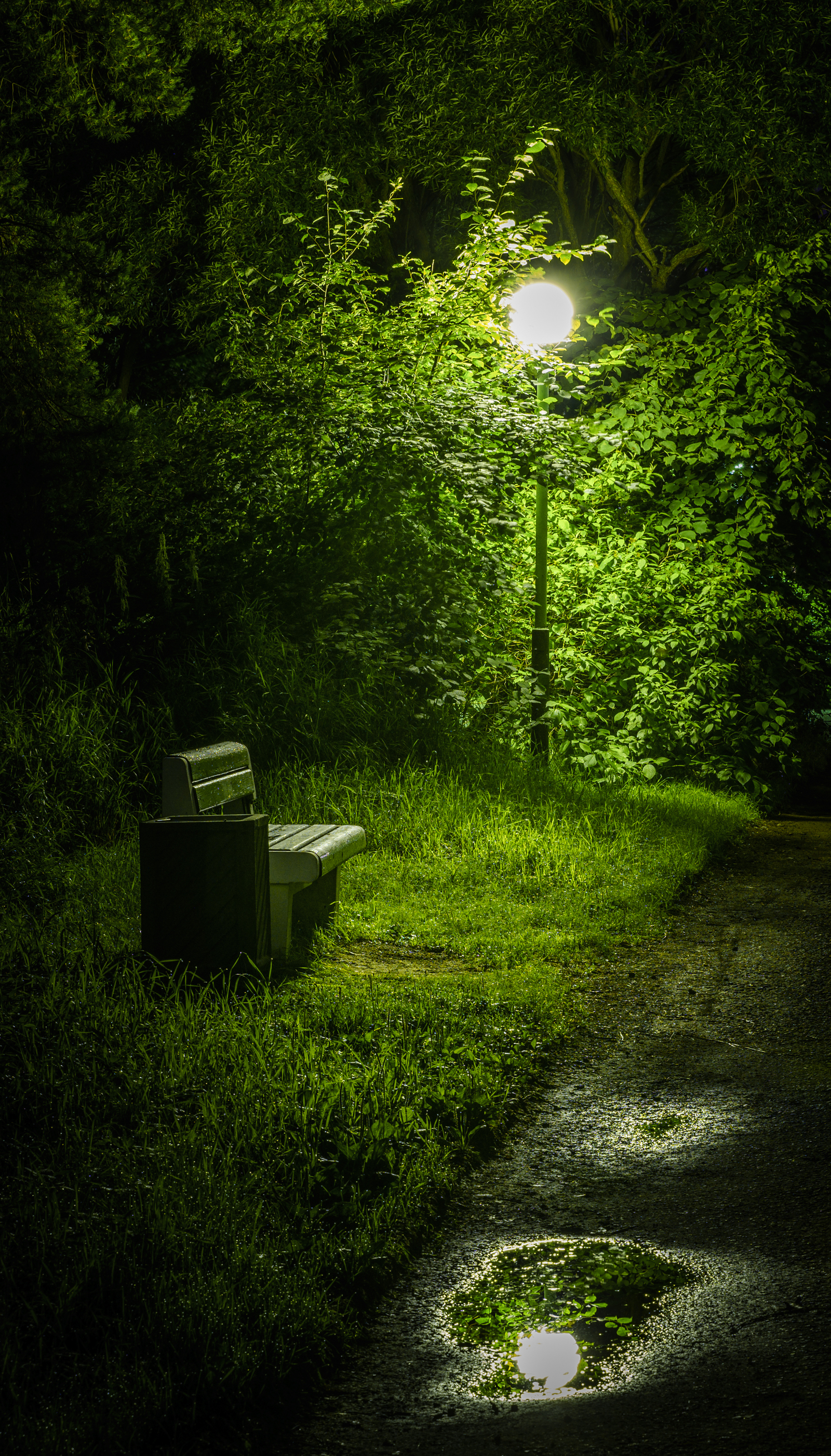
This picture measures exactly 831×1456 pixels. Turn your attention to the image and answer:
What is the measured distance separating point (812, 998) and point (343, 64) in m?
12.7

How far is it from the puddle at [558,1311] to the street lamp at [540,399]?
23.9 feet

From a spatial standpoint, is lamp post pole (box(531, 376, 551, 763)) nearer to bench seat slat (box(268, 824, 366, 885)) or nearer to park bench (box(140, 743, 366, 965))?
bench seat slat (box(268, 824, 366, 885))

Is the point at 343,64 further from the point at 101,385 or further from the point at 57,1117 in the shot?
the point at 57,1117

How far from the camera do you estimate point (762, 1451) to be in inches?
99.7

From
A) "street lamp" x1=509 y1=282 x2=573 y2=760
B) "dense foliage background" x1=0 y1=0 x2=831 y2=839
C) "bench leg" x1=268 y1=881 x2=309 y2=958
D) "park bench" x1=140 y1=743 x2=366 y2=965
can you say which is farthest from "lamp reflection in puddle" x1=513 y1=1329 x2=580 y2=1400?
"street lamp" x1=509 y1=282 x2=573 y2=760

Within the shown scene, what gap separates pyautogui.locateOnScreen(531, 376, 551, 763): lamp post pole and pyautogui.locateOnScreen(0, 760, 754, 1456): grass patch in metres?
3.25

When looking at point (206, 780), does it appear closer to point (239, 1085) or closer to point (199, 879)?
point (199, 879)

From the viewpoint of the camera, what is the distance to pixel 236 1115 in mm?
3900

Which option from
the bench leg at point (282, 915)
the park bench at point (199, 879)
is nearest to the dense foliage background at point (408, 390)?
the bench leg at point (282, 915)

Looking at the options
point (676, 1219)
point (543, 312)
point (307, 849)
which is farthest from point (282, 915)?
point (543, 312)

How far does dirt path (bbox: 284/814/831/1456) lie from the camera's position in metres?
2.66

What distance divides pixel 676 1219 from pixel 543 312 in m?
8.43

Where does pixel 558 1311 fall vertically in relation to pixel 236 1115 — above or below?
below

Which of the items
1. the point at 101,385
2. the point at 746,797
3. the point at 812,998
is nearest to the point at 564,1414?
the point at 812,998
